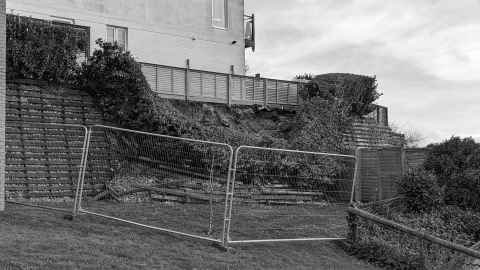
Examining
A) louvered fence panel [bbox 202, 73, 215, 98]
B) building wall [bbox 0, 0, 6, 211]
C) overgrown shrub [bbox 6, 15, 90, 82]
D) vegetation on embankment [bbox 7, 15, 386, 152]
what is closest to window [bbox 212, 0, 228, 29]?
louvered fence panel [bbox 202, 73, 215, 98]

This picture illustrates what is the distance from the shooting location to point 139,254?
8172 mm

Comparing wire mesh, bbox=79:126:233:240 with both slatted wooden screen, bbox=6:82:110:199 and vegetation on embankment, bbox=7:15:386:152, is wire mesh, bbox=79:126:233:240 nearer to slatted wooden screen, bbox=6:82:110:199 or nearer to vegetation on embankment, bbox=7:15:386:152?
slatted wooden screen, bbox=6:82:110:199

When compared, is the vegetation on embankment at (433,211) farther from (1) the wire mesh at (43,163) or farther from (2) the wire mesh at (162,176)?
(1) the wire mesh at (43,163)

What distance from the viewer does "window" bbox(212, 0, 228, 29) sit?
2855 centimetres

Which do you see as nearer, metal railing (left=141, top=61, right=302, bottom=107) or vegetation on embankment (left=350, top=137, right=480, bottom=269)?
vegetation on embankment (left=350, top=137, right=480, bottom=269)

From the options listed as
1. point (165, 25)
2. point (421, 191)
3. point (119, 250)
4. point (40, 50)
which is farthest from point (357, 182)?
point (165, 25)

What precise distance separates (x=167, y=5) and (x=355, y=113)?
9.72m

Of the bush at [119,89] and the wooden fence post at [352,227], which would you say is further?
the bush at [119,89]

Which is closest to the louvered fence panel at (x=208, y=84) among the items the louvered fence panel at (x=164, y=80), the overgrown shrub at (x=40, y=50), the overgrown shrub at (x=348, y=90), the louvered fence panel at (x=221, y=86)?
the louvered fence panel at (x=221, y=86)

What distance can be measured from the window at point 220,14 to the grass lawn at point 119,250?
19061mm

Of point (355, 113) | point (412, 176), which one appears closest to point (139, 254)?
point (412, 176)

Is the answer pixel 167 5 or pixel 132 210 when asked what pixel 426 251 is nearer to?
pixel 132 210

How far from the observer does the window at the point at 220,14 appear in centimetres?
2855

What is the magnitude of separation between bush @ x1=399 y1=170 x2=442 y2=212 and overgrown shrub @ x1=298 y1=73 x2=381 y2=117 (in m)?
9.62
